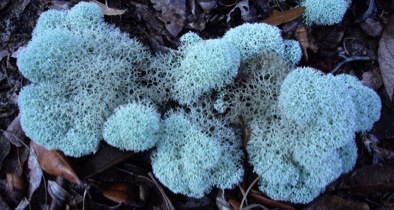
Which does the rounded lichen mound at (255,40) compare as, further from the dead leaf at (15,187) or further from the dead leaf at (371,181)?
the dead leaf at (15,187)

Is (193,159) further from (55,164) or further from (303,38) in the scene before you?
(303,38)

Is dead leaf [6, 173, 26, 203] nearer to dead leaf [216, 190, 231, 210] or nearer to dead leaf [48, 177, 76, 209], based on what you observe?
dead leaf [48, 177, 76, 209]

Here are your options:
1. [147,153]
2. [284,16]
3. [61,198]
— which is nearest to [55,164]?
[61,198]

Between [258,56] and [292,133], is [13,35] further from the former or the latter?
[292,133]

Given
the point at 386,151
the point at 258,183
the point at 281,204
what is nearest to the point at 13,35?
the point at 258,183

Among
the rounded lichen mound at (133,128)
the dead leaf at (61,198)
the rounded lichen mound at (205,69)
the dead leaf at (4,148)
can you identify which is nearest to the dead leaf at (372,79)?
the rounded lichen mound at (205,69)

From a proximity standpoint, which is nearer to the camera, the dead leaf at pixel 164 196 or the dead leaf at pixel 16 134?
the dead leaf at pixel 164 196

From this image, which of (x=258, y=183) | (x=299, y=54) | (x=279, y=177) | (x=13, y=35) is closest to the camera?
(x=279, y=177)
